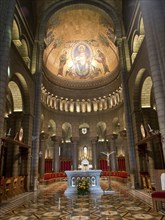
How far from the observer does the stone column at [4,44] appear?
984 centimetres

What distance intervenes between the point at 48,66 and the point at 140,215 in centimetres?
2637

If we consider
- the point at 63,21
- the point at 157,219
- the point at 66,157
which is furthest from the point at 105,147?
the point at 157,219

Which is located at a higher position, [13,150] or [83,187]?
[13,150]

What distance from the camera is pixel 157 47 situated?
10023mm

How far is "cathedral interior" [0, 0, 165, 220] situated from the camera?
9.43 m

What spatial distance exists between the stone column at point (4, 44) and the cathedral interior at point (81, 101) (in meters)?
0.06

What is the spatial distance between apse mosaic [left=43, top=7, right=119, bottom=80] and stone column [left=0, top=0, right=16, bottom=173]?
1164cm

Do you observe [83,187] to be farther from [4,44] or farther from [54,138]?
[54,138]

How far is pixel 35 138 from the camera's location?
16547mm

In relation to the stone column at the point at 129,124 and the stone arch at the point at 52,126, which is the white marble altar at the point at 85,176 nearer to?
the stone column at the point at 129,124

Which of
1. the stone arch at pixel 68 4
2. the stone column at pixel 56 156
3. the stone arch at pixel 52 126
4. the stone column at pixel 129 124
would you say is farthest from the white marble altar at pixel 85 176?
the stone arch at pixel 52 126

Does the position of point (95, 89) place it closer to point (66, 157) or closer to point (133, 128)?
point (66, 157)

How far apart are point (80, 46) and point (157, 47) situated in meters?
21.9

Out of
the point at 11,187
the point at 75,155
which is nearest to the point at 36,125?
the point at 11,187
